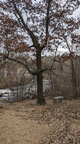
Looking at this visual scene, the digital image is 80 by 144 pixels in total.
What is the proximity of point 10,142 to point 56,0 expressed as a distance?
10607 millimetres

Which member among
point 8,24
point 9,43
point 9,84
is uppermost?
point 8,24

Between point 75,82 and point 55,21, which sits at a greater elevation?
point 55,21

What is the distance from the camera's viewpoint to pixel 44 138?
524 centimetres

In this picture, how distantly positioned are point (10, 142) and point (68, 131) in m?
1.87

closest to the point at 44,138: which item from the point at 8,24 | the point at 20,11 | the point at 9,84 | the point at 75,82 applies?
the point at 8,24

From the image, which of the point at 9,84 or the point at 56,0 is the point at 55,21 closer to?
the point at 56,0

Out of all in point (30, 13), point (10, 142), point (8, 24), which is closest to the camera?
point (10, 142)

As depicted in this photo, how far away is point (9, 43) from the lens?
1113cm

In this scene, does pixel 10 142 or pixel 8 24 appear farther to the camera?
pixel 8 24

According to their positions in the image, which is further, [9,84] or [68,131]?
[9,84]

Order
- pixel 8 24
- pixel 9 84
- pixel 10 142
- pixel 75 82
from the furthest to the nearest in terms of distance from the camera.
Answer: pixel 9 84 < pixel 75 82 < pixel 8 24 < pixel 10 142

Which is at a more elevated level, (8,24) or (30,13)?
(30,13)

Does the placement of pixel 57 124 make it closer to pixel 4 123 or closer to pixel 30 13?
pixel 4 123

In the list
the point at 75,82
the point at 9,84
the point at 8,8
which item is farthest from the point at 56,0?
the point at 9,84
